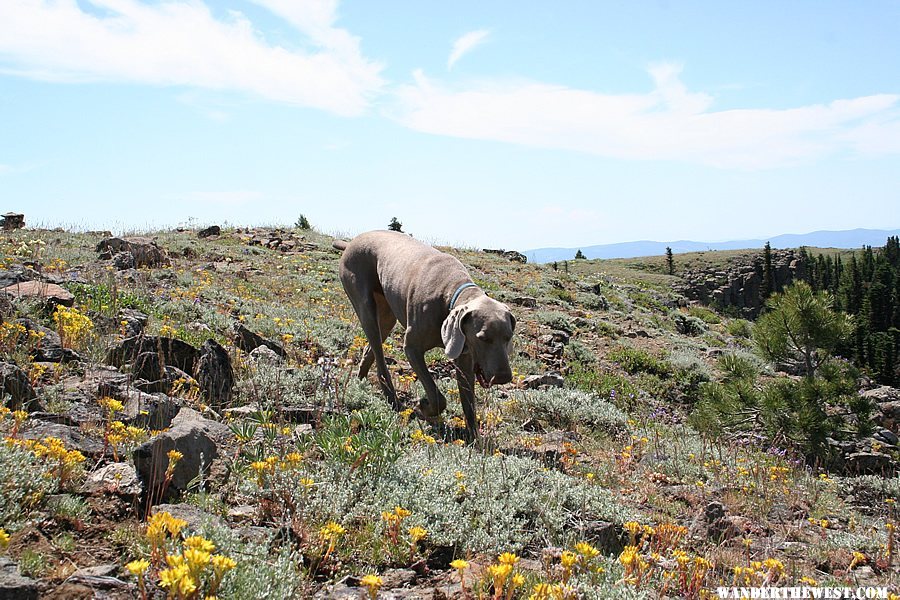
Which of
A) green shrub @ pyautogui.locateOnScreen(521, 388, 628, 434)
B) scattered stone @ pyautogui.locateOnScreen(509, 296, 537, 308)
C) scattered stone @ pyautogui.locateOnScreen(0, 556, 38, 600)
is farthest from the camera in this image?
scattered stone @ pyautogui.locateOnScreen(509, 296, 537, 308)

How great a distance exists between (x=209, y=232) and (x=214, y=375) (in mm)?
14906

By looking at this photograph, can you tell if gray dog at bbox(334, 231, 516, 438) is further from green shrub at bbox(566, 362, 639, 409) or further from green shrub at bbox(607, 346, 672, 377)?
green shrub at bbox(607, 346, 672, 377)

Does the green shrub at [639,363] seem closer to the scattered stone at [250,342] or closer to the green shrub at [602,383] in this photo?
the green shrub at [602,383]

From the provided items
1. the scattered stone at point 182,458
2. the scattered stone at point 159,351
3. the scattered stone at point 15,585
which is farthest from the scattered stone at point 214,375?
the scattered stone at point 15,585

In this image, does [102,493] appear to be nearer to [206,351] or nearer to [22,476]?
[22,476]

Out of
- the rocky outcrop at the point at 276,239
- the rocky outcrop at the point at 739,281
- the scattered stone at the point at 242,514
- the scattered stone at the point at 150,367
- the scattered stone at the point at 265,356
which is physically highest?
the rocky outcrop at the point at 276,239

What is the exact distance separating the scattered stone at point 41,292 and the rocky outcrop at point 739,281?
8744 cm

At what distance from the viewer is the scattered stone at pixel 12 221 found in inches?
649

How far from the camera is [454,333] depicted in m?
5.48

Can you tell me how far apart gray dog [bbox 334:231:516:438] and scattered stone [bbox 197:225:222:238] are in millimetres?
12696

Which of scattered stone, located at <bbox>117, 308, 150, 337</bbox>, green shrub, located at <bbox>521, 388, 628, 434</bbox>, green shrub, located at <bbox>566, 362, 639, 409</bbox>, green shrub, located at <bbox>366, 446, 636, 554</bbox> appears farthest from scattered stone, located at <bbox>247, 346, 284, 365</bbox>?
green shrub, located at <bbox>566, 362, 639, 409</bbox>

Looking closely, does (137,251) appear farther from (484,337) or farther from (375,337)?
(484,337)

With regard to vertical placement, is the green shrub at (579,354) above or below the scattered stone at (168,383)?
below

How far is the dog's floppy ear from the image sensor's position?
5.39 m
